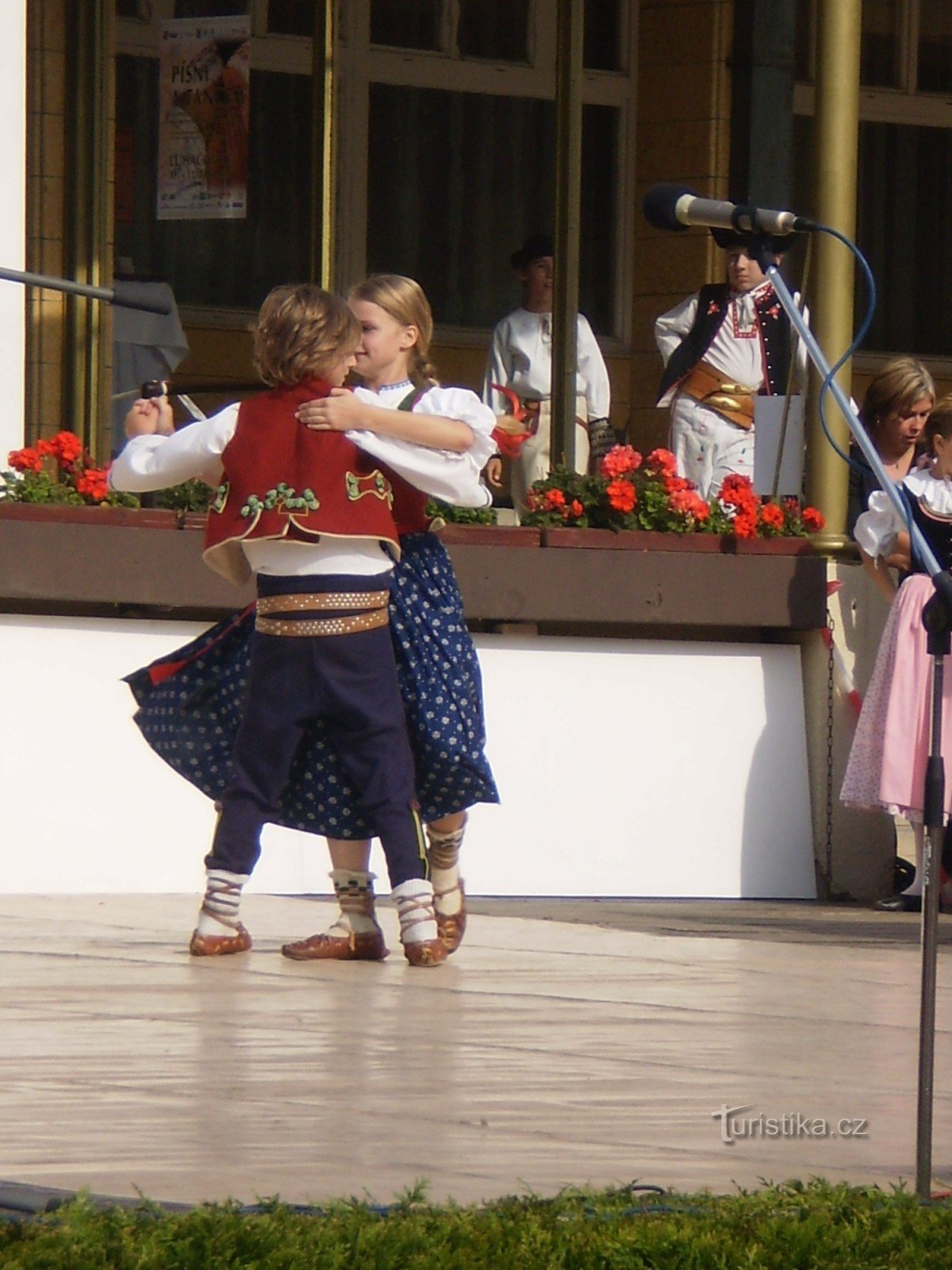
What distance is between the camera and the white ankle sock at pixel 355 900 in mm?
6645

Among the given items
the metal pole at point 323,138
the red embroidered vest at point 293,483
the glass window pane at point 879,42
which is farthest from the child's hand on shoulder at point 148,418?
the glass window pane at point 879,42

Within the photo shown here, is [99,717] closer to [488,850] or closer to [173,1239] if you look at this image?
[488,850]

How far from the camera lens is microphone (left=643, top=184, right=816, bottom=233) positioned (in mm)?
4645

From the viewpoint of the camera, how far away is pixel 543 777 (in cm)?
885

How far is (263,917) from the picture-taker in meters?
7.70

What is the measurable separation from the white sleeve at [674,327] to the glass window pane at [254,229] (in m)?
2.67

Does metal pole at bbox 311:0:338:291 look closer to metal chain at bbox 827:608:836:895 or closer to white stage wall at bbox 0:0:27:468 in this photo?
white stage wall at bbox 0:0:27:468

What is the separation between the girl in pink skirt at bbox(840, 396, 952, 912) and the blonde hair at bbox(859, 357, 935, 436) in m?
0.53

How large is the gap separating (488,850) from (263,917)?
1.27 metres

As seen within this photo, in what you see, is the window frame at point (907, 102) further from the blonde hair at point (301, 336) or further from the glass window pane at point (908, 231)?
the blonde hair at point (301, 336)

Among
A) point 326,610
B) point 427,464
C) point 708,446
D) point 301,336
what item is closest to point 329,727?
point 326,610

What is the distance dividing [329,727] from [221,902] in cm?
51

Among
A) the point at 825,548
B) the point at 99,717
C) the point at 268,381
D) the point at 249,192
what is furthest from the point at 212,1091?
the point at 249,192

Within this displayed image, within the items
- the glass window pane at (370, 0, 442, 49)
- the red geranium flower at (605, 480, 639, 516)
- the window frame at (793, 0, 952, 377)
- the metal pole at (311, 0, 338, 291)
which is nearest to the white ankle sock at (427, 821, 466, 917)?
the red geranium flower at (605, 480, 639, 516)
